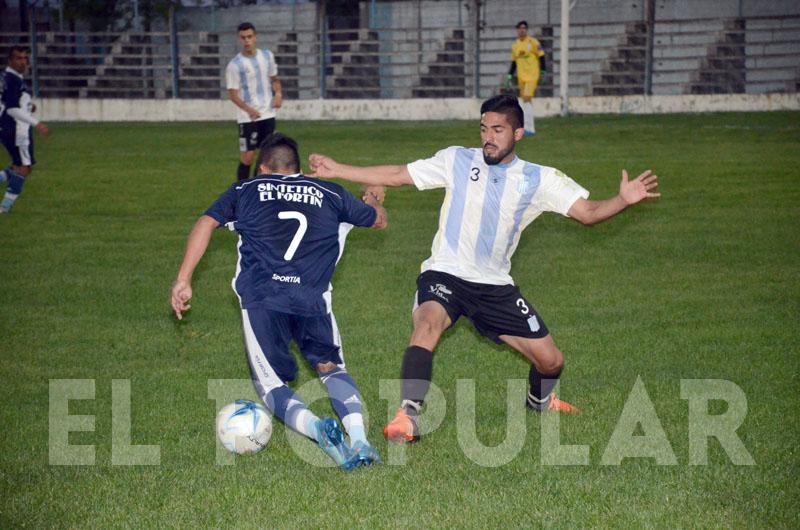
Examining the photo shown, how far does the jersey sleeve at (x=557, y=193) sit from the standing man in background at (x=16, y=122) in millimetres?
10937

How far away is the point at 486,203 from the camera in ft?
21.4

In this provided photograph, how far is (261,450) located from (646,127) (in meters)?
20.9

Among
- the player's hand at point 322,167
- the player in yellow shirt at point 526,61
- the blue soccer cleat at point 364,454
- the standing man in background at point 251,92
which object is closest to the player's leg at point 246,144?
the standing man in background at point 251,92

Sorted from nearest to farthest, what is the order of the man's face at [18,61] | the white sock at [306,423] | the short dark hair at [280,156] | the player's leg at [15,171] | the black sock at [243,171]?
1. the white sock at [306,423]
2. the short dark hair at [280,156]
3. the player's leg at [15,171]
4. the man's face at [18,61]
5. the black sock at [243,171]

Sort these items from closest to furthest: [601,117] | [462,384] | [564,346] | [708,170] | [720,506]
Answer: [720,506]
[462,384]
[564,346]
[708,170]
[601,117]

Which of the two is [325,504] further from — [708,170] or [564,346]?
[708,170]

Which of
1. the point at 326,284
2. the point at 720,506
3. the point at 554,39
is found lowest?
the point at 720,506

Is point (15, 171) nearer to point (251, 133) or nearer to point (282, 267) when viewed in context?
point (251, 133)

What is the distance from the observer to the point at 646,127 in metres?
25.4

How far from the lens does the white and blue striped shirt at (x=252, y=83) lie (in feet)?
53.1

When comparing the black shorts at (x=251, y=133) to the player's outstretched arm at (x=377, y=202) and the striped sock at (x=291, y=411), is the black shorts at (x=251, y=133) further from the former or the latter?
the striped sock at (x=291, y=411)

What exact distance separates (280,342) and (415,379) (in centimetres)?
Result: 84

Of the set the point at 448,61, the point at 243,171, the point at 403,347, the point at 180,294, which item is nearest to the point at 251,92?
the point at 243,171

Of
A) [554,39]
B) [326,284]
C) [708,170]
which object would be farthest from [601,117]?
[326,284]
